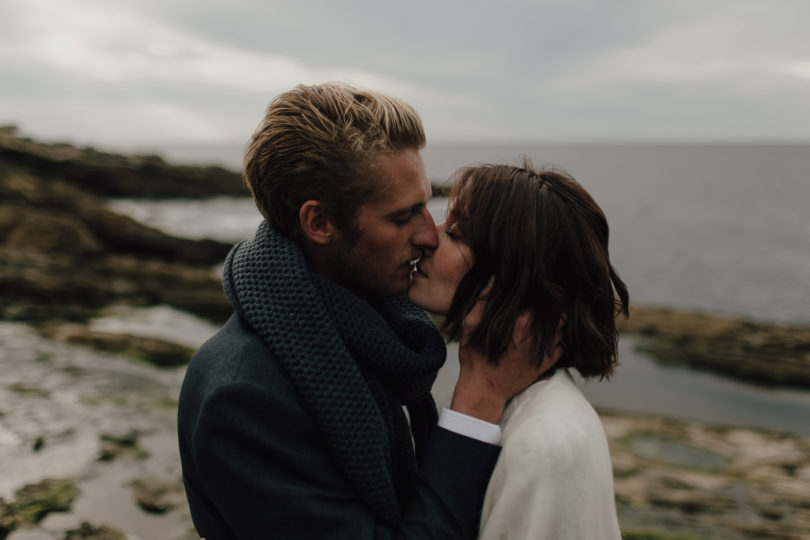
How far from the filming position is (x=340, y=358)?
1.93 m

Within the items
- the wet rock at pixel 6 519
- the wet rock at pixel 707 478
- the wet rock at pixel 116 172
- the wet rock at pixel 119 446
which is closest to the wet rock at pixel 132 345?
the wet rock at pixel 119 446

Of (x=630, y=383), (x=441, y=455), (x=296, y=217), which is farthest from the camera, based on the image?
(x=630, y=383)

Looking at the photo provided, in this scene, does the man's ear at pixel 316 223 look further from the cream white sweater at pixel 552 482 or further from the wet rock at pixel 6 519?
the wet rock at pixel 6 519

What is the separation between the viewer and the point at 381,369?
82.5 inches

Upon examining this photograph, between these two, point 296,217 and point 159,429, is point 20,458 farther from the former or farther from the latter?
point 296,217

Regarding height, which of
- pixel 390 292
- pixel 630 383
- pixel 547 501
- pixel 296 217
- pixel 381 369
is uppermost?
pixel 296 217

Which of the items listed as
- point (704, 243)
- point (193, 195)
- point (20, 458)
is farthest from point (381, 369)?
point (704, 243)

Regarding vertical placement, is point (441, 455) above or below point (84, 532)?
above

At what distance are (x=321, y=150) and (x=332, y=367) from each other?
0.74 meters

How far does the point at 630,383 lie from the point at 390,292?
11.1 meters

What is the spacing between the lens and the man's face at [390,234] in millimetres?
2268

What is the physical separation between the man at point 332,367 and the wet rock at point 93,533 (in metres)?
3.27

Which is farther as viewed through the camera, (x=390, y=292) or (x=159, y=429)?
(x=159, y=429)

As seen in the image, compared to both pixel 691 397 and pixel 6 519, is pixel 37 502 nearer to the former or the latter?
pixel 6 519
